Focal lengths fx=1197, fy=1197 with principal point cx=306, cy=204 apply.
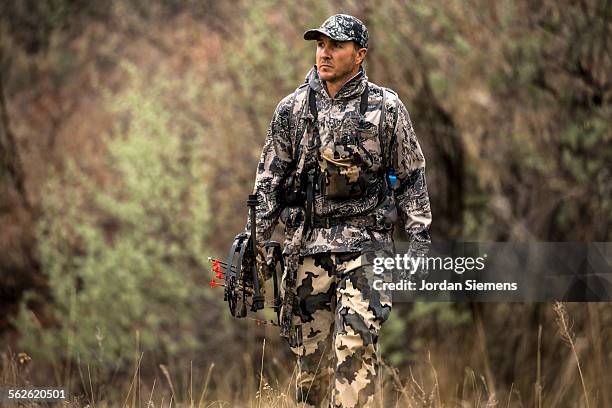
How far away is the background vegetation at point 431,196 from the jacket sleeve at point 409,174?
216 centimetres

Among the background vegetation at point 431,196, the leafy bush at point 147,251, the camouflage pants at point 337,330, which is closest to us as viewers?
the camouflage pants at point 337,330

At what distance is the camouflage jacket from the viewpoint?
525 cm

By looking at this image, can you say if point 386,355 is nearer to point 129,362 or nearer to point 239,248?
point 129,362

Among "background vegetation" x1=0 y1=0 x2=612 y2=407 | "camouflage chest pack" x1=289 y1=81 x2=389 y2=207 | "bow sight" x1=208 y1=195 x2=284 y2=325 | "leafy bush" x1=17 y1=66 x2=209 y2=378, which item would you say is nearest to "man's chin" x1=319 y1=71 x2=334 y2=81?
"camouflage chest pack" x1=289 y1=81 x2=389 y2=207

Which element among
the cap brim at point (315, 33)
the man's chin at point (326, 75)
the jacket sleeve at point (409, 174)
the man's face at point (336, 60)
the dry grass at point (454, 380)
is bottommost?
the dry grass at point (454, 380)

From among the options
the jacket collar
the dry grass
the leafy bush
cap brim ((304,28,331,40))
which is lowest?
the dry grass

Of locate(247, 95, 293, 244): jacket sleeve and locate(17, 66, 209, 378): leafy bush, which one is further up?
locate(247, 95, 293, 244): jacket sleeve

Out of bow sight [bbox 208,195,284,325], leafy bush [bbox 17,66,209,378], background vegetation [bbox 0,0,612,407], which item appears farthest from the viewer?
leafy bush [bbox 17,66,209,378]

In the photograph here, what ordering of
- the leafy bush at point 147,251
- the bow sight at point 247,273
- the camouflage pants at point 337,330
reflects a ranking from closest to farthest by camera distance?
the camouflage pants at point 337,330 < the bow sight at point 247,273 < the leafy bush at point 147,251

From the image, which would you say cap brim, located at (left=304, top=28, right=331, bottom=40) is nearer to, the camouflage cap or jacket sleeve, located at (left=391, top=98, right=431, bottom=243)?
the camouflage cap

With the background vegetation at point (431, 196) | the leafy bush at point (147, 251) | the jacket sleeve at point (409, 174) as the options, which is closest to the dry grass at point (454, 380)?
the background vegetation at point (431, 196)

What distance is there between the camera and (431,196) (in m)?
9.76

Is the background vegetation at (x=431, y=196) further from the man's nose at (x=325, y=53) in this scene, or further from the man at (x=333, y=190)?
the man's nose at (x=325, y=53)

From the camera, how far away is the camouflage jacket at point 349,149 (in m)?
5.25
